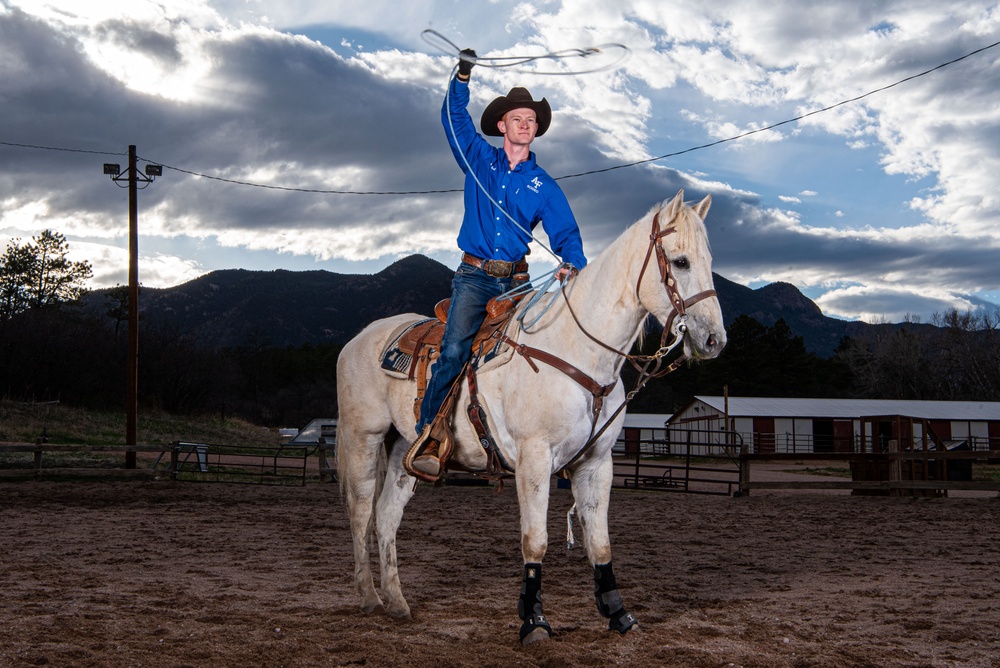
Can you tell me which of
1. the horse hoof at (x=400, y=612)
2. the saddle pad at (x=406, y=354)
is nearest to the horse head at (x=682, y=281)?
the saddle pad at (x=406, y=354)

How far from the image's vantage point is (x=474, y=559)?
8469 mm

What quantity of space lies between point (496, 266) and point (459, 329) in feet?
1.61

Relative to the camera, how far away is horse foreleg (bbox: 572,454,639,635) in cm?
481

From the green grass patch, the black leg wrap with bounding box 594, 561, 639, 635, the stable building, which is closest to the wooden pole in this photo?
the green grass patch

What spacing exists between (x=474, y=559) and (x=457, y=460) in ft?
11.9

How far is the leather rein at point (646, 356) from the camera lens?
4246mm

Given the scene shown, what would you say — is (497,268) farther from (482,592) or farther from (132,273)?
(132,273)

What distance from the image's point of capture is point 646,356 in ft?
15.1

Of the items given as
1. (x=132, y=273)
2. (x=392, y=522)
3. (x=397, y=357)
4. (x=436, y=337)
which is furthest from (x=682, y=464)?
(x=436, y=337)

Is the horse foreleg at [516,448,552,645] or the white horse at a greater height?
the white horse

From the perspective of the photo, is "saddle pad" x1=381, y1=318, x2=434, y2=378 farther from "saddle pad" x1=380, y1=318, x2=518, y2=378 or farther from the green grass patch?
the green grass patch

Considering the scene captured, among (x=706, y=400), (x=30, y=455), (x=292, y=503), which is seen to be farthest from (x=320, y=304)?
(x=292, y=503)

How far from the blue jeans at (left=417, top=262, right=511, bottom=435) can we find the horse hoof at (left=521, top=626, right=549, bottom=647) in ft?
4.84

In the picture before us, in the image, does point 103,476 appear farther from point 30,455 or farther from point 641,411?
point 641,411
